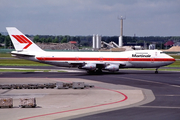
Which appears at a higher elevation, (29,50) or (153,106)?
(29,50)

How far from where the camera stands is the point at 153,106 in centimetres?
2441

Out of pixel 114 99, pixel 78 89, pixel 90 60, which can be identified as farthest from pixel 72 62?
pixel 114 99

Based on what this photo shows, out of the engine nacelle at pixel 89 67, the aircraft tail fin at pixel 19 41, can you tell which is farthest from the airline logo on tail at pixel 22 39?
the engine nacelle at pixel 89 67

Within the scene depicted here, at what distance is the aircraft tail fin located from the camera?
176 ft

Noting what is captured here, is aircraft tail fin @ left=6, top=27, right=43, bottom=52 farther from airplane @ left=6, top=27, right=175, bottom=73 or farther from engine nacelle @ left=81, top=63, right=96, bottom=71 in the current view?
engine nacelle @ left=81, top=63, right=96, bottom=71

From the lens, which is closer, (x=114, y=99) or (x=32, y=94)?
(x=114, y=99)

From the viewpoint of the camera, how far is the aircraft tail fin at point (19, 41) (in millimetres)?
53500

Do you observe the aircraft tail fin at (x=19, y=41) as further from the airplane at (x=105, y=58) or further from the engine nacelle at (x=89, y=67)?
the engine nacelle at (x=89, y=67)

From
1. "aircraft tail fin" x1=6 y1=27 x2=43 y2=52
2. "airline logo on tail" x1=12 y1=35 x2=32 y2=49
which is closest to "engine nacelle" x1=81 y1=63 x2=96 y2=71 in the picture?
"aircraft tail fin" x1=6 y1=27 x2=43 y2=52

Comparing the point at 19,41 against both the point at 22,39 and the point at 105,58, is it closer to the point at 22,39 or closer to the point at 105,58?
the point at 22,39

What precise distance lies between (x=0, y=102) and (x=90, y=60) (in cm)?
3022

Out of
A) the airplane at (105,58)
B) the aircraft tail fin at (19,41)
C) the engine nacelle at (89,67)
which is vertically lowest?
the engine nacelle at (89,67)

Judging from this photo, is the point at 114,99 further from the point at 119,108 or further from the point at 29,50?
the point at 29,50

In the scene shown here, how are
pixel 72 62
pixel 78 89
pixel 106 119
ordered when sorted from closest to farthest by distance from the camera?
pixel 106 119, pixel 78 89, pixel 72 62
